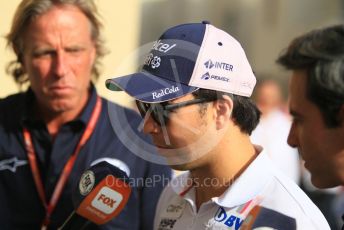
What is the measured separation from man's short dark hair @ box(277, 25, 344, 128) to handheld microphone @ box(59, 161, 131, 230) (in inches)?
36.7

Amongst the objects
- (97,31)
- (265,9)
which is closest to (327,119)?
(97,31)

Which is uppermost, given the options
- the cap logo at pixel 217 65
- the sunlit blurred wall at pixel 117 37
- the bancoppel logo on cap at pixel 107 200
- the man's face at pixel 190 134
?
the cap logo at pixel 217 65

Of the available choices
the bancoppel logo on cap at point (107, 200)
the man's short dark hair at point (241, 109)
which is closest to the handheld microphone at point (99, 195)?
the bancoppel logo on cap at point (107, 200)

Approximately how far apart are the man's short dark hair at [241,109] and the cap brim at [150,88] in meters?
0.05

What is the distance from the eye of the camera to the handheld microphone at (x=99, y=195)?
2613 millimetres

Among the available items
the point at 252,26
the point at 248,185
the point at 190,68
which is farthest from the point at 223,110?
the point at 252,26

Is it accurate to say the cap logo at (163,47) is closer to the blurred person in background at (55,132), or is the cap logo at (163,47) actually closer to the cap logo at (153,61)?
the cap logo at (153,61)

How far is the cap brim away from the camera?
2494 mm

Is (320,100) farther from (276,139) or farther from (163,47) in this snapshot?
(276,139)

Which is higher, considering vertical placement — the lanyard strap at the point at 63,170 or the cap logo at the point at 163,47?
the cap logo at the point at 163,47

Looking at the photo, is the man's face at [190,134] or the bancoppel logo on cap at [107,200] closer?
the man's face at [190,134]

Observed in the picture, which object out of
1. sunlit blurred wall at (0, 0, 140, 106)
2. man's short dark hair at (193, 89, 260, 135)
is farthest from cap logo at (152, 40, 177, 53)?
sunlit blurred wall at (0, 0, 140, 106)

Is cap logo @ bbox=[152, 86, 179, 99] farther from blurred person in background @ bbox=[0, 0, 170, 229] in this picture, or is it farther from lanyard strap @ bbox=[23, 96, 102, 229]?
lanyard strap @ bbox=[23, 96, 102, 229]

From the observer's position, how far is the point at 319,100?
6.80ft
